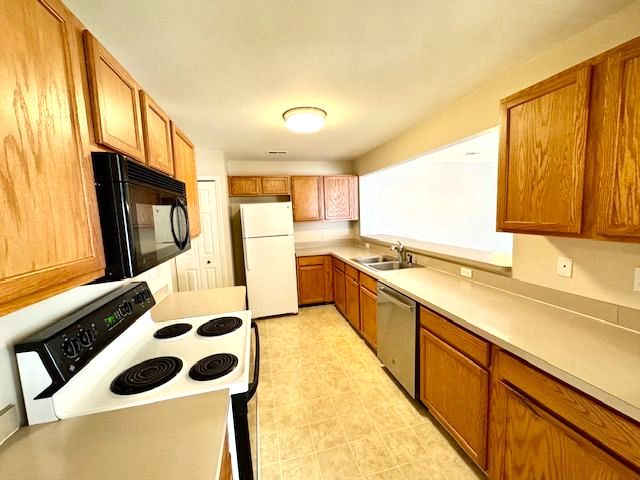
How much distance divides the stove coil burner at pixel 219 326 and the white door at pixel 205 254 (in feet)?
7.34

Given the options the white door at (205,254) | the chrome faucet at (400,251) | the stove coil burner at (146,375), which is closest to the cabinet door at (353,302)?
the chrome faucet at (400,251)

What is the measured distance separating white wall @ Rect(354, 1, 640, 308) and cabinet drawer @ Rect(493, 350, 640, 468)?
0.60 m

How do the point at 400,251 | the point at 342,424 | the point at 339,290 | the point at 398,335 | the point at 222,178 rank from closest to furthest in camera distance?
the point at 342,424
the point at 398,335
the point at 400,251
the point at 222,178
the point at 339,290

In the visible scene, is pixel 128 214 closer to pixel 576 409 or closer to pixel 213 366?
pixel 213 366

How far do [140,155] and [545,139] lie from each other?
5.98ft

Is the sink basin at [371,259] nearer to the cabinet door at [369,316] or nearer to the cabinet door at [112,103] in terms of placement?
the cabinet door at [369,316]

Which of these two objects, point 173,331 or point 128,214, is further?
point 173,331

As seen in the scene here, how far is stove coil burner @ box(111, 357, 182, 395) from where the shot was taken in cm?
98

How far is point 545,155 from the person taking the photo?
3.98 feet

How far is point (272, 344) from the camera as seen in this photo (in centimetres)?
299

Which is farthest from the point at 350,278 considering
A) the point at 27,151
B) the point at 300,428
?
the point at 27,151

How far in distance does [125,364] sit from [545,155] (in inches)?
84.2

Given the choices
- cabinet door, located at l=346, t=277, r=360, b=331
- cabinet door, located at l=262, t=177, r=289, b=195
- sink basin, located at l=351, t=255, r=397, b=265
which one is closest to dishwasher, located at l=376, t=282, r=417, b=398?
cabinet door, located at l=346, t=277, r=360, b=331

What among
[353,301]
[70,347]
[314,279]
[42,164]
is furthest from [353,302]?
[42,164]
